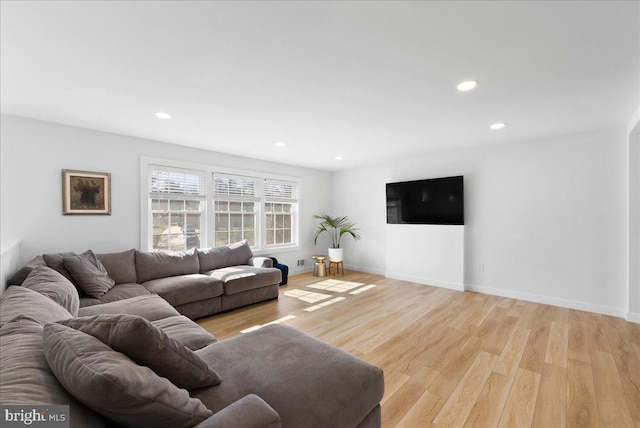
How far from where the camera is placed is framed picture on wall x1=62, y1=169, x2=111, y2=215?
11.2 ft

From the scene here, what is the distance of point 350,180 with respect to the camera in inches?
260

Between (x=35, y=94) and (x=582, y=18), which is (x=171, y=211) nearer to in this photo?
(x=35, y=94)

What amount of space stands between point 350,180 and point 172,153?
12.5ft

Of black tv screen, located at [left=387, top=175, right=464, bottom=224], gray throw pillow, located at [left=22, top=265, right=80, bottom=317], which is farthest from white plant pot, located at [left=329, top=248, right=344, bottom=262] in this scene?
gray throw pillow, located at [left=22, top=265, right=80, bottom=317]

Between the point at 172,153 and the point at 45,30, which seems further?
the point at 172,153

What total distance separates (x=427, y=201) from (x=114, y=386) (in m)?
5.08

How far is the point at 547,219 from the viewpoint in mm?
4035

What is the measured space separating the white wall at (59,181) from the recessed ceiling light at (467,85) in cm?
399

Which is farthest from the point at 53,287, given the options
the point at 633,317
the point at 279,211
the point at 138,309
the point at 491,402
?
the point at 633,317

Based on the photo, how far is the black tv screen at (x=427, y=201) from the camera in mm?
4754

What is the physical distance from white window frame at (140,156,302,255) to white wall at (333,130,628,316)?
102 inches

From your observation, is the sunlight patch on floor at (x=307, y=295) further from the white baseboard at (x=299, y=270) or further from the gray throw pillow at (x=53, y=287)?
the gray throw pillow at (x=53, y=287)

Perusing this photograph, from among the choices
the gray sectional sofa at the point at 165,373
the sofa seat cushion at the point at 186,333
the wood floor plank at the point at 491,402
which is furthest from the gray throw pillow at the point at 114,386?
the wood floor plank at the point at 491,402

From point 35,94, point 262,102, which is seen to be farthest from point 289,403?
point 35,94
